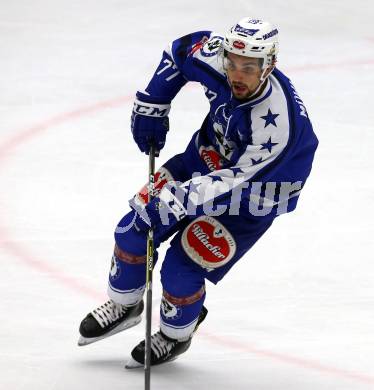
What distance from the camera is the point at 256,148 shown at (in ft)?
14.8

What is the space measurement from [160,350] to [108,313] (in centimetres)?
26

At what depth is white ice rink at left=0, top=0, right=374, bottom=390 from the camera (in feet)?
16.8

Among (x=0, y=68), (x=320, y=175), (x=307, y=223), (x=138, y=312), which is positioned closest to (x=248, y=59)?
(x=138, y=312)

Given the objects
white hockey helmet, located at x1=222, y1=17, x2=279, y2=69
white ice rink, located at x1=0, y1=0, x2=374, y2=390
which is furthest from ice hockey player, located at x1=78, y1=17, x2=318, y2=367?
white ice rink, located at x1=0, y1=0, x2=374, y2=390

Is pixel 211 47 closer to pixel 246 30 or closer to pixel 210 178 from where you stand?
pixel 246 30

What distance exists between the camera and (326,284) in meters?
5.75

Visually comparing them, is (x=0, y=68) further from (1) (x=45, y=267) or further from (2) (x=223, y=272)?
(2) (x=223, y=272)

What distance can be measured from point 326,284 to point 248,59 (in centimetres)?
160

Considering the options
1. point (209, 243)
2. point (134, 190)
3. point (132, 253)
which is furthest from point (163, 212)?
point (134, 190)

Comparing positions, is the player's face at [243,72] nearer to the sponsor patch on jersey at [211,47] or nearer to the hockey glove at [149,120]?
the sponsor patch on jersey at [211,47]

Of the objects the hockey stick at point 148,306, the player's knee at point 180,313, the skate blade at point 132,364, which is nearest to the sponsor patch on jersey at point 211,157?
the hockey stick at point 148,306

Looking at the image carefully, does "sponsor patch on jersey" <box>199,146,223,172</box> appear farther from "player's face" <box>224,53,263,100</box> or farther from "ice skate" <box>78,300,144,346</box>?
"ice skate" <box>78,300,144,346</box>

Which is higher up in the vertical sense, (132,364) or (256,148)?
(256,148)

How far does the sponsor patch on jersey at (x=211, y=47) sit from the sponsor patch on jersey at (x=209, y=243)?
2.02 ft
